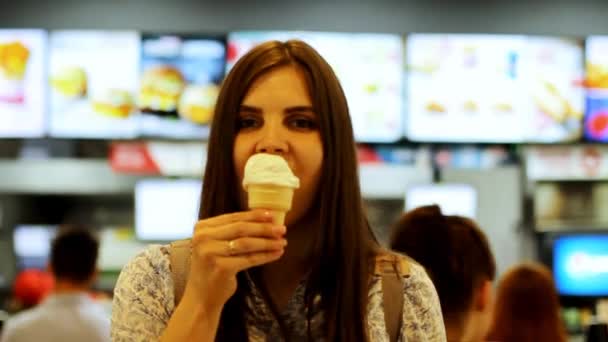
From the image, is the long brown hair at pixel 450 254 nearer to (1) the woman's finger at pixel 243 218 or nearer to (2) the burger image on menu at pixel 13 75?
(1) the woman's finger at pixel 243 218

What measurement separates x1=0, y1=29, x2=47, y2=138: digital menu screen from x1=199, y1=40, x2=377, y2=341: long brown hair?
206 inches

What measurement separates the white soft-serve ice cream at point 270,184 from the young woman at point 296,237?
47 millimetres

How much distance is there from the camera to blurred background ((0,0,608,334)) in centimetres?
A: 633

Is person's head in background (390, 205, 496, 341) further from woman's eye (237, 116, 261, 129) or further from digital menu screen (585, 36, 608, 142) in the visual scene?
digital menu screen (585, 36, 608, 142)

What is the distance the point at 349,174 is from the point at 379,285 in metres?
0.18

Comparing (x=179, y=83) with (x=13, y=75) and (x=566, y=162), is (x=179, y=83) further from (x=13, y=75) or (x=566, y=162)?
(x=566, y=162)

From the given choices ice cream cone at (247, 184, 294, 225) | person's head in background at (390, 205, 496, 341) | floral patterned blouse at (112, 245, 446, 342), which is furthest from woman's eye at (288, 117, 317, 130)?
person's head in background at (390, 205, 496, 341)

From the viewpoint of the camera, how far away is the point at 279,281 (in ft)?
5.09

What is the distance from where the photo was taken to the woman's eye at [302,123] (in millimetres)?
1472

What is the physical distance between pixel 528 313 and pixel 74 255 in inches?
84.7

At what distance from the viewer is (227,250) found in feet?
4.26

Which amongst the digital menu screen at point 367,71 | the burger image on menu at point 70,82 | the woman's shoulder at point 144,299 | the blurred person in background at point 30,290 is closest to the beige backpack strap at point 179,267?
the woman's shoulder at point 144,299

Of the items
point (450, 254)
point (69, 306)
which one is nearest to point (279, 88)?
point (450, 254)

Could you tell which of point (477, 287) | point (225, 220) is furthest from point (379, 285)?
point (477, 287)
